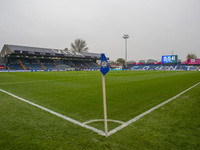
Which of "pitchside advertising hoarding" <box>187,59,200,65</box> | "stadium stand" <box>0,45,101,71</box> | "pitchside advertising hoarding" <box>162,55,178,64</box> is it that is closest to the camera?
"stadium stand" <box>0,45,101,71</box>

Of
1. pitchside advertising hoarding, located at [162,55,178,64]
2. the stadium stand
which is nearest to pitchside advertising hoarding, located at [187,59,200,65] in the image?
pitchside advertising hoarding, located at [162,55,178,64]

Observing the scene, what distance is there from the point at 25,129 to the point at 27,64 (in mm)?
49281

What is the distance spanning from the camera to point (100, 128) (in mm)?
3172

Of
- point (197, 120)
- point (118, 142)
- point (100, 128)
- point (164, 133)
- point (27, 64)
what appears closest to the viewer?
point (118, 142)

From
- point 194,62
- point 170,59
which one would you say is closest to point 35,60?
point 170,59

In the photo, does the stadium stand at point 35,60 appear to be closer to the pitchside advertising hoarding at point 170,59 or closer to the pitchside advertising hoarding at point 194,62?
the pitchside advertising hoarding at point 170,59

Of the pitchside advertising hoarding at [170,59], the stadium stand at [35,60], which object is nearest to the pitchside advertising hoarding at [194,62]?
the pitchside advertising hoarding at [170,59]

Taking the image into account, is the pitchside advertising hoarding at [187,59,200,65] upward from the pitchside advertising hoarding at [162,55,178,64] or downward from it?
downward

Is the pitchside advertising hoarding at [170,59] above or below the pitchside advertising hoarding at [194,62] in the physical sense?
above

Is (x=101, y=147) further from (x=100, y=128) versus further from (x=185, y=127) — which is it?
(x=185, y=127)

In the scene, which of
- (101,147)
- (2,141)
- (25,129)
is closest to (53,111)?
(25,129)

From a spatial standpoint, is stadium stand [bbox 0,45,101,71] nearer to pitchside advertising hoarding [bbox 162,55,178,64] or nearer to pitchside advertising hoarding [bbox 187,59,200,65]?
pitchside advertising hoarding [bbox 162,55,178,64]

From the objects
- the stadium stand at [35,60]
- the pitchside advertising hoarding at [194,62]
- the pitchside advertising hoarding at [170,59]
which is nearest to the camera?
the stadium stand at [35,60]

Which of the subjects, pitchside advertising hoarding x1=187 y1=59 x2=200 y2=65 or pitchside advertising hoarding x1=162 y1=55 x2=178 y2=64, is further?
pitchside advertising hoarding x1=187 y1=59 x2=200 y2=65
